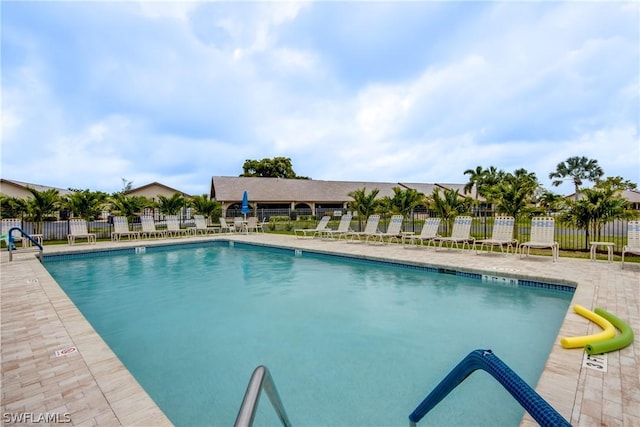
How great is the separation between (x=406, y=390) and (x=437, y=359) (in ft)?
2.98

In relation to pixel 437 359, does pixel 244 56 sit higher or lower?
higher

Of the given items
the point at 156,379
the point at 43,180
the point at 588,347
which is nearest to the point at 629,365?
the point at 588,347

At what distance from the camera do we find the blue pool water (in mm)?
3309

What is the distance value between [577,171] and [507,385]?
190 ft

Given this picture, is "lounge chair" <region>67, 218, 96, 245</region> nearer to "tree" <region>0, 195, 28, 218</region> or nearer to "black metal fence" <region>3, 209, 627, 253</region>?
"black metal fence" <region>3, 209, 627, 253</region>

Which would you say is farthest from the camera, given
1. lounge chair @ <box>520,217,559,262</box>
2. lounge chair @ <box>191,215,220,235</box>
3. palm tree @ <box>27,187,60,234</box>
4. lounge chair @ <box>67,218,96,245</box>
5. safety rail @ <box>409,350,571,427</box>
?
lounge chair @ <box>191,215,220,235</box>

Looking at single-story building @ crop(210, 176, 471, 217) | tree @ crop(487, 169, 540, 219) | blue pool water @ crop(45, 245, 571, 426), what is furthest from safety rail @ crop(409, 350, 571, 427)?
single-story building @ crop(210, 176, 471, 217)

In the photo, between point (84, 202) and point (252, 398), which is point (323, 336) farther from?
point (84, 202)

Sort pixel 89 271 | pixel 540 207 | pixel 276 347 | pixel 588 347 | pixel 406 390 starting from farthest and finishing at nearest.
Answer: pixel 540 207
pixel 89 271
pixel 276 347
pixel 406 390
pixel 588 347

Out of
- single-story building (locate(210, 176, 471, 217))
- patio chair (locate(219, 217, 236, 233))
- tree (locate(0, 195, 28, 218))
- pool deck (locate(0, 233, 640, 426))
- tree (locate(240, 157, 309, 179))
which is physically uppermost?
tree (locate(240, 157, 309, 179))

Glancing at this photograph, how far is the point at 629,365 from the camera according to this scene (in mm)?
3094

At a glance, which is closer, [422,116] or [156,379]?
[156,379]

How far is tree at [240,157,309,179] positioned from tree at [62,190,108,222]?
25343 mm

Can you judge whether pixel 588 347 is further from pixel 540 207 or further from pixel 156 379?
pixel 540 207
